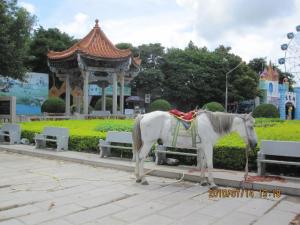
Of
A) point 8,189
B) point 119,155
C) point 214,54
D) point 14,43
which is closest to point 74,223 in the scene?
point 8,189

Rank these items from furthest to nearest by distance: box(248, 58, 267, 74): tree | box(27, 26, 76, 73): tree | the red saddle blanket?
box(248, 58, 267, 74): tree < box(27, 26, 76, 73): tree < the red saddle blanket

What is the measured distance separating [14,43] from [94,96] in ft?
105

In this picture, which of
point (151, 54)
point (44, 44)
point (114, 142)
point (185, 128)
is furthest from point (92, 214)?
point (151, 54)

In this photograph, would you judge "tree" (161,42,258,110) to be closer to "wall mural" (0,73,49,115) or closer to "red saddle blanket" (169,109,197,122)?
"wall mural" (0,73,49,115)

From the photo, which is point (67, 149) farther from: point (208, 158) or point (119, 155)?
point (208, 158)

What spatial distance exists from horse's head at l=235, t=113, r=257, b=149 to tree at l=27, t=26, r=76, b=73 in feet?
126

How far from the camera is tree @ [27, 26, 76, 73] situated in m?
44.6

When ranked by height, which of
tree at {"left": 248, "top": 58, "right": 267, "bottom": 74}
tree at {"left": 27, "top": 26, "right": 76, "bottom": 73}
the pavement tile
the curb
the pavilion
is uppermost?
tree at {"left": 248, "top": 58, "right": 267, "bottom": 74}

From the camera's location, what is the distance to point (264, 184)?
7535mm

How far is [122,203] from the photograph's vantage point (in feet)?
22.0

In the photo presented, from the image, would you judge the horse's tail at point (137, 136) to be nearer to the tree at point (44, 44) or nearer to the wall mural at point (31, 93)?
the wall mural at point (31, 93)

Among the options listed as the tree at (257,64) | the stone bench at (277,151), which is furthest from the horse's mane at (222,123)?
the tree at (257,64)

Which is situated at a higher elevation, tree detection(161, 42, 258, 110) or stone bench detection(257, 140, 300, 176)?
tree detection(161, 42, 258, 110)

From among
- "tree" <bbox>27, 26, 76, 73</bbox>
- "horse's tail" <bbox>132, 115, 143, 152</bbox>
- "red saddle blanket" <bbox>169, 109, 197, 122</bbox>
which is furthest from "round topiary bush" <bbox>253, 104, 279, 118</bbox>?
"tree" <bbox>27, 26, 76, 73</bbox>
